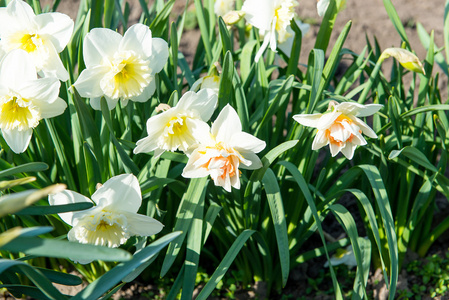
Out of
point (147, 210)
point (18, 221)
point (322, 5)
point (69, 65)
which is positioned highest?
point (322, 5)

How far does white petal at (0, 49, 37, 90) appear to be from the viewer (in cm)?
121

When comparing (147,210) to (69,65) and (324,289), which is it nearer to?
(69,65)

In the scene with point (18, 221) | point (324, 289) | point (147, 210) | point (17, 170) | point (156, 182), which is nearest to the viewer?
point (17, 170)

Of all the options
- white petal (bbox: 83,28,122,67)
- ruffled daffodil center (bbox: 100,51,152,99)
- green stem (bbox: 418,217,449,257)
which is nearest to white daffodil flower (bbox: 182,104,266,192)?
ruffled daffodil center (bbox: 100,51,152,99)

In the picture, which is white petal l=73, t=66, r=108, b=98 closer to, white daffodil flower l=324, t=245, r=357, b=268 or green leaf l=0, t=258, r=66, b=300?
green leaf l=0, t=258, r=66, b=300

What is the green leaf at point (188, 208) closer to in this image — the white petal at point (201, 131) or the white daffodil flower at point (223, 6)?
the white petal at point (201, 131)

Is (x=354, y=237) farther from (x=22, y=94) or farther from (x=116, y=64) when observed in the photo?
(x=22, y=94)

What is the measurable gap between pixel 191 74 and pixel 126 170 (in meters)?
0.56

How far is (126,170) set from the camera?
146cm

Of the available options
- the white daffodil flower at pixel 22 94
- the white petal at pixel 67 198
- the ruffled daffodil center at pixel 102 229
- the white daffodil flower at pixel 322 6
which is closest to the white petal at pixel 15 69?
the white daffodil flower at pixel 22 94

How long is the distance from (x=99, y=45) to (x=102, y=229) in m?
0.50

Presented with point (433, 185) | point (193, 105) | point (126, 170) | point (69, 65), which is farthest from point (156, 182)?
point (433, 185)

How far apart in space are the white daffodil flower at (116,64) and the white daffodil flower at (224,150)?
236mm

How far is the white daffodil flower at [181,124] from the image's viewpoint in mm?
1219
